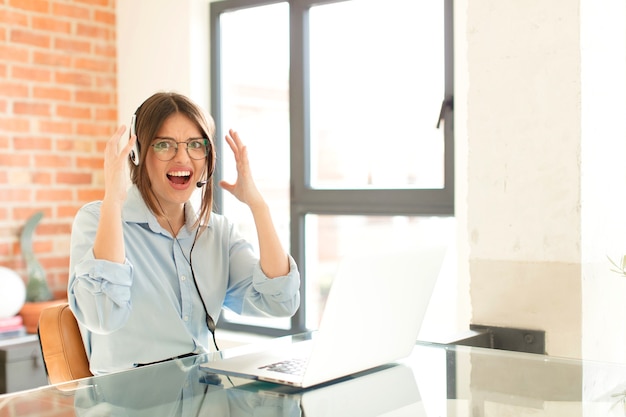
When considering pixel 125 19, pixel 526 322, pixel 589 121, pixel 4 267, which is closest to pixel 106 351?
pixel 526 322

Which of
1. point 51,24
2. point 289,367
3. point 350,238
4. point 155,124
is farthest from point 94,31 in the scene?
point 289,367

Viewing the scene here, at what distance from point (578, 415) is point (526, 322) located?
116cm

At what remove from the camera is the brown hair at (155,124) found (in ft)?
7.00

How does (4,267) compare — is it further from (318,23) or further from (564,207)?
(564,207)

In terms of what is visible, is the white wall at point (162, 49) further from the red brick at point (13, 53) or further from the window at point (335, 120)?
the red brick at point (13, 53)

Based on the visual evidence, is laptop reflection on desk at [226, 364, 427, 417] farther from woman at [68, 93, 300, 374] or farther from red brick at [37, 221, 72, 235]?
red brick at [37, 221, 72, 235]

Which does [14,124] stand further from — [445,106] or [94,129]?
[445,106]

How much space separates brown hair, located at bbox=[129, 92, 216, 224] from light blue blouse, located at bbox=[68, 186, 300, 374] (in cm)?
3

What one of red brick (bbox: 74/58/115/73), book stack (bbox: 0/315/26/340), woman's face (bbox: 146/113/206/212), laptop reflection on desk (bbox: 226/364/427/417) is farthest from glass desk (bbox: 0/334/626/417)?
red brick (bbox: 74/58/115/73)

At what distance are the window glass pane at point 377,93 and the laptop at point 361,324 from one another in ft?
5.56

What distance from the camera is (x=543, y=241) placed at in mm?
2312

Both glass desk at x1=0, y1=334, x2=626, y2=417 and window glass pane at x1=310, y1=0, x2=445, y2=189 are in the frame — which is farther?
window glass pane at x1=310, y1=0, x2=445, y2=189

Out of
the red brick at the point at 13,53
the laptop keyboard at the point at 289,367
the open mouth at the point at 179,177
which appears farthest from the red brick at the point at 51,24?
the laptop keyboard at the point at 289,367

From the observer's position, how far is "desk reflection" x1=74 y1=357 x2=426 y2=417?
3.99ft
